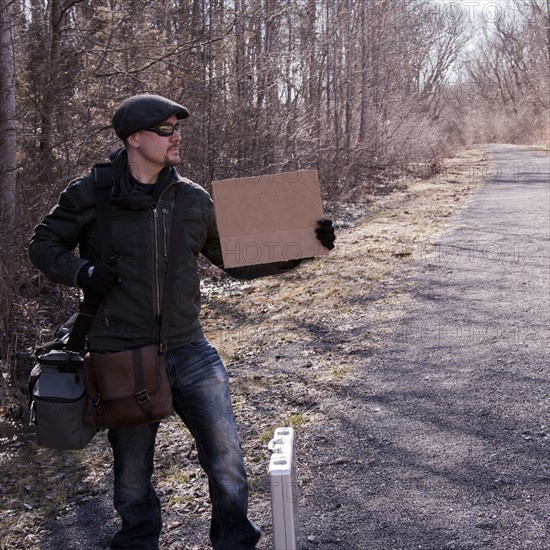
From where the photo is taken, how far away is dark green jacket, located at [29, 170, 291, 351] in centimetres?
305

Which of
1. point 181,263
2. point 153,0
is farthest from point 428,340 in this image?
point 153,0

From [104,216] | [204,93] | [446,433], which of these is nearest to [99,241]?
[104,216]

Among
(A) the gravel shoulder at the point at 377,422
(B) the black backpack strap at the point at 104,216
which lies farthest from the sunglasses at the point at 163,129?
(A) the gravel shoulder at the point at 377,422

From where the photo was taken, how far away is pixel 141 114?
310 cm

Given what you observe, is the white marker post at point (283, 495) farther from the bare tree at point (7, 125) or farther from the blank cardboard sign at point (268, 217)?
the bare tree at point (7, 125)

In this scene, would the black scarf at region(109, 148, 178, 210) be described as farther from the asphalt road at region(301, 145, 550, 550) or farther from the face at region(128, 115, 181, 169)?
the asphalt road at region(301, 145, 550, 550)

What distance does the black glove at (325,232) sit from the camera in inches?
135

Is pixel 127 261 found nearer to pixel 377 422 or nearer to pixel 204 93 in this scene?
pixel 377 422

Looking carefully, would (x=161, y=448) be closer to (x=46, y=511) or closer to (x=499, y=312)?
(x=46, y=511)

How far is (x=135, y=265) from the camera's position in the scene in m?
3.05

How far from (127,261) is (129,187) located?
299 millimetres

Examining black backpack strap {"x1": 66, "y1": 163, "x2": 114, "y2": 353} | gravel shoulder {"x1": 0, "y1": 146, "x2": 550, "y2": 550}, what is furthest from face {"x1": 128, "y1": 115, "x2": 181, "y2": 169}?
gravel shoulder {"x1": 0, "y1": 146, "x2": 550, "y2": 550}

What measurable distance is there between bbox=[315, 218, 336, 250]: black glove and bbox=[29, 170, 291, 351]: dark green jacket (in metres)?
0.62

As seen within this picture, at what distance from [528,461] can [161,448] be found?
8.10 feet
